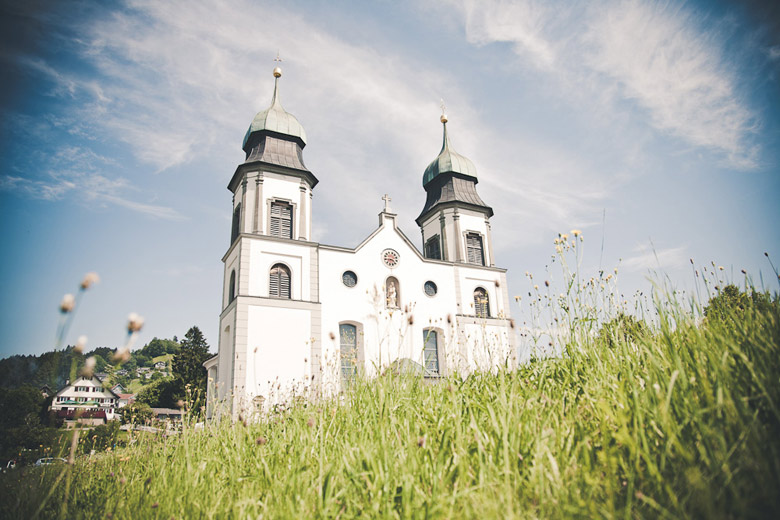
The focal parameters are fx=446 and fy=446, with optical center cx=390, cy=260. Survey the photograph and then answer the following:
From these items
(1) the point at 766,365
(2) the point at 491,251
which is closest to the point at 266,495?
(1) the point at 766,365

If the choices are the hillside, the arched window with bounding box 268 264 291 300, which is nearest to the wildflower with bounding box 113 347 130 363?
the hillside

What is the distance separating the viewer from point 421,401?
4211mm

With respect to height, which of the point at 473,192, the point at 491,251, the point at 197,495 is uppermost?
the point at 473,192

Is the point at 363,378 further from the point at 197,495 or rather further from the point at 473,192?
the point at 473,192

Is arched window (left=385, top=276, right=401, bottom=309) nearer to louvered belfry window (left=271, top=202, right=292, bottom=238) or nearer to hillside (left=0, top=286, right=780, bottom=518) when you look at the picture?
louvered belfry window (left=271, top=202, right=292, bottom=238)

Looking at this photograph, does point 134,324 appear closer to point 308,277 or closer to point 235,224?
point 308,277

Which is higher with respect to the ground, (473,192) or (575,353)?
(473,192)

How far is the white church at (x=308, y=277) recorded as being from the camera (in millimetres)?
19438

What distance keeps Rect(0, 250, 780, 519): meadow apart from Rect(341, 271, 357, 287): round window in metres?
18.1

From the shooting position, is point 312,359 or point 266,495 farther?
point 312,359

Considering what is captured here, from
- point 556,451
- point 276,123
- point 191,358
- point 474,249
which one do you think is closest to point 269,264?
point 276,123

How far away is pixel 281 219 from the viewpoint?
22422 millimetres

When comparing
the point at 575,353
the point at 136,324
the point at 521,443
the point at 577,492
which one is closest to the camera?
the point at 136,324

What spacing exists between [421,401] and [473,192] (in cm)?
2575
